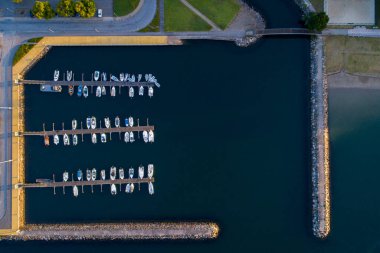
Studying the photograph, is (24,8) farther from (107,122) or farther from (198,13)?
(198,13)

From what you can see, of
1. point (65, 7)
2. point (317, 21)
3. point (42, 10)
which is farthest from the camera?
point (65, 7)

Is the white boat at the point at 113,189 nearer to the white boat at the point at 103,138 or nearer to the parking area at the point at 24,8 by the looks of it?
the white boat at the point at 103,138

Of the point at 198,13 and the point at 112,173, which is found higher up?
the point at 198,13

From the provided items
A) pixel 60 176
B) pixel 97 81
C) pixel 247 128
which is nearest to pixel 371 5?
pixel 247 128

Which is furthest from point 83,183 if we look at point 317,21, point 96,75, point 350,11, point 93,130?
point 350,11

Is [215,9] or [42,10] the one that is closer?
[42,10]

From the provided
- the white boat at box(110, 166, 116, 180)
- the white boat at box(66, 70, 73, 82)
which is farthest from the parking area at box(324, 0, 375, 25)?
the white boat at box(66, 70, 73, 82)

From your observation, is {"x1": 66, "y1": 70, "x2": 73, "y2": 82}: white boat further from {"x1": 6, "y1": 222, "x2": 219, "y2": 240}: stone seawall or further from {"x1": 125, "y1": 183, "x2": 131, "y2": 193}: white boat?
{"x1": 6, "y1": 222, "x2": 219, "y2": 240}: stone seawall
